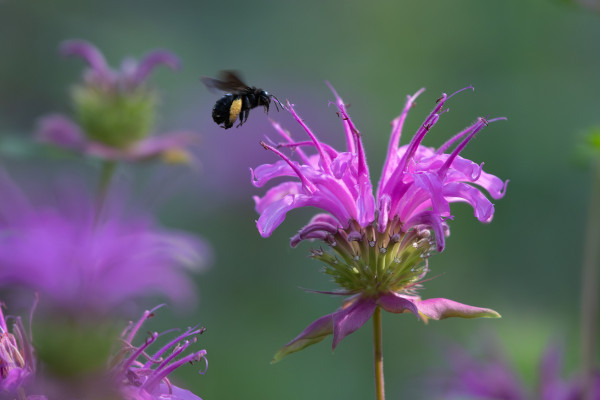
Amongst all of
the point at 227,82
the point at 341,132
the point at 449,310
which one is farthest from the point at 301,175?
the point at 341,132

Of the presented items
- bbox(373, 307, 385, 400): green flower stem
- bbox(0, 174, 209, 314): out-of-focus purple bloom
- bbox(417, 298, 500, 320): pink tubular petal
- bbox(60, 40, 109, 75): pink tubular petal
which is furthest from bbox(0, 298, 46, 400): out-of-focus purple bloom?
bbox(60, 40, 109, 75): pink tubular petal

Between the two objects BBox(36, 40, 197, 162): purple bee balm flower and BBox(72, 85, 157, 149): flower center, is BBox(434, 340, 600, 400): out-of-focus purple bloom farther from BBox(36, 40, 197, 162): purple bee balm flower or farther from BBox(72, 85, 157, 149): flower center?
BBox(72, 85, 157, 149): flower center

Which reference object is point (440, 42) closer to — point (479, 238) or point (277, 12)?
point (277, 12)

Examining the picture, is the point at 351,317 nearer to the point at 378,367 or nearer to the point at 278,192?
the point at 378,367

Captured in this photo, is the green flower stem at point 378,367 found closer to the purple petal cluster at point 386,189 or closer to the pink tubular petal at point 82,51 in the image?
the purple petal cluster at point 386,189

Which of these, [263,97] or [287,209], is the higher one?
[263,97]

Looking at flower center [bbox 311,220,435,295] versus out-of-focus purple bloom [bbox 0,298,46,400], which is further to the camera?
flower center [bbox 311,220,435,295]

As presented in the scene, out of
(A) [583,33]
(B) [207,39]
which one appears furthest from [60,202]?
(A) [583,33]
